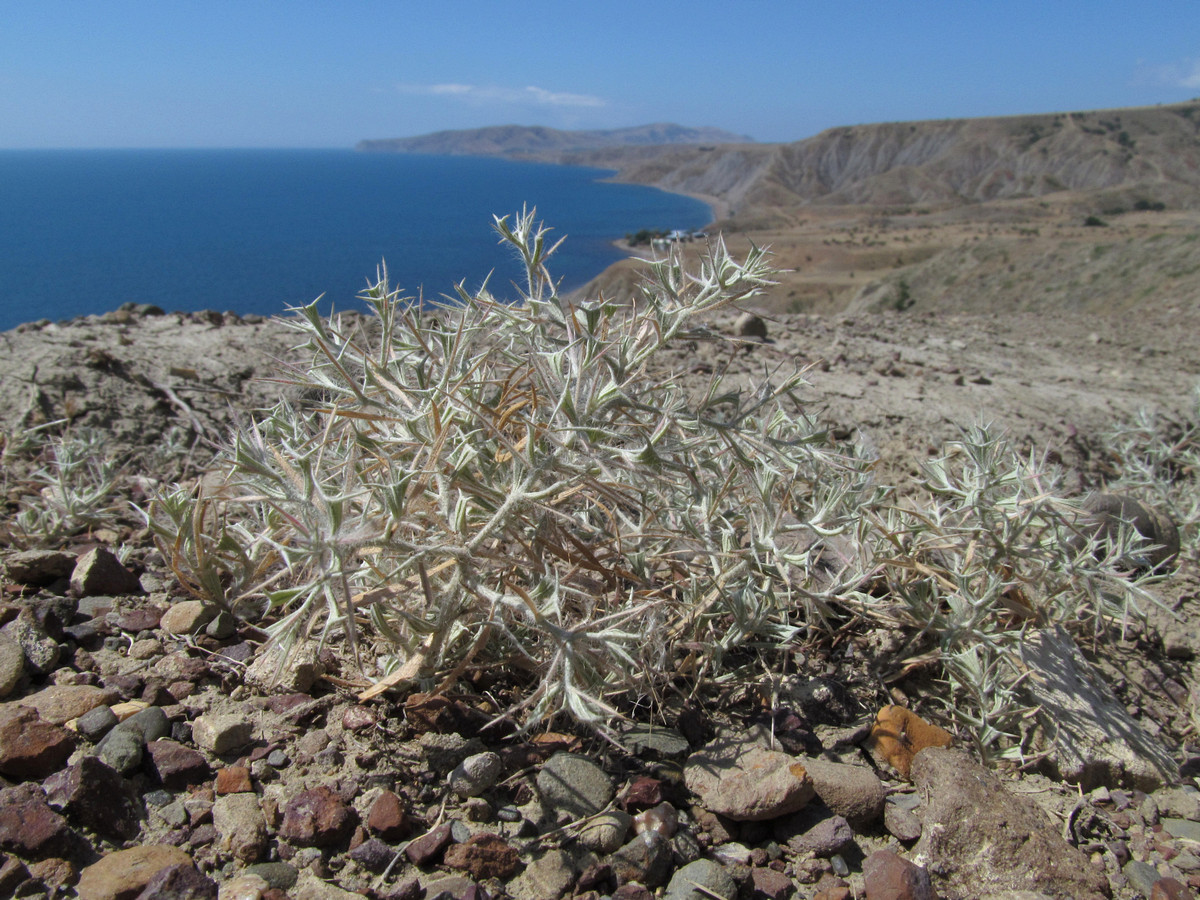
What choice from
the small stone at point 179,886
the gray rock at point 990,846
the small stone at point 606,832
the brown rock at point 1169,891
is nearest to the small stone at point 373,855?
the small stone at point 179,886

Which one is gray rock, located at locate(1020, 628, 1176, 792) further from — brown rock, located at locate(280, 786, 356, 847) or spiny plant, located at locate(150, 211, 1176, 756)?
brown rock, located at locate(280, 786, 356, 847)

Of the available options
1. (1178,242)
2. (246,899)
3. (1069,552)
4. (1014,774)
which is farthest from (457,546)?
(1178,242)

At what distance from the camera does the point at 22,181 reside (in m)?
104

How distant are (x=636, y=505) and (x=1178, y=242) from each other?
1958cm

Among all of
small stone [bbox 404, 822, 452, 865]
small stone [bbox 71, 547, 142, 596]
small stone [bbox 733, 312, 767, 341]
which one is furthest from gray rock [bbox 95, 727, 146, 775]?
small stone [bbox 733, 312, 767, 341]

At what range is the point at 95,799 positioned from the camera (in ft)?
4.76

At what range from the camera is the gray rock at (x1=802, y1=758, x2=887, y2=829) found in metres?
1.70

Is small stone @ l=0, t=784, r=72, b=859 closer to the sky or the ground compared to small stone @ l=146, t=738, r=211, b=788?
closer to the sky

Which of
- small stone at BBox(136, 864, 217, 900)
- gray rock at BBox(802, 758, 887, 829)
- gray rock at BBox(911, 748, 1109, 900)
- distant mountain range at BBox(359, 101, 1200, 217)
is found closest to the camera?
small stone at BBox(136, 864, 217, 900)

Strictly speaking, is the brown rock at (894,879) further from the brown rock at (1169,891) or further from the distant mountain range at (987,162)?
the distant mountain range at (987,162)

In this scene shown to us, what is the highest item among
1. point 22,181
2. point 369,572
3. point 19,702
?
point 22,181

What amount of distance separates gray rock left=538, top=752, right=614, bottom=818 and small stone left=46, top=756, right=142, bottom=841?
2.91 feet

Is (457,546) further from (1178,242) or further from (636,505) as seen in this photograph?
(1178,242)

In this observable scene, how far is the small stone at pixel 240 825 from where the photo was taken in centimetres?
143
